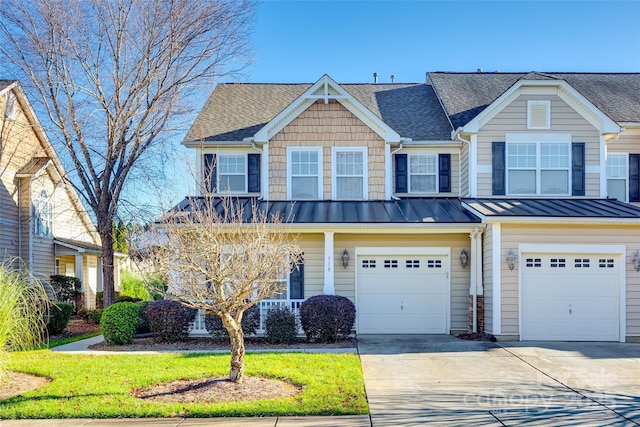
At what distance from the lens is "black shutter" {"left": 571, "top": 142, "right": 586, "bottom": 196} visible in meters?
15.8

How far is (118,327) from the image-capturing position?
1283 cm

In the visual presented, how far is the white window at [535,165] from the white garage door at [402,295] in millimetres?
3087

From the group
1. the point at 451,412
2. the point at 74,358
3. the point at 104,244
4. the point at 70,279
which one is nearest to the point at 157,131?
the point at 104,244

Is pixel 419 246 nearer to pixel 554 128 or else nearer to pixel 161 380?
pixel 554 128

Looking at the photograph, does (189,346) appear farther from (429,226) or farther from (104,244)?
(104,244)

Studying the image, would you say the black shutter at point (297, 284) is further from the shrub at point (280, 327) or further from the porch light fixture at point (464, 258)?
the porch light fixture at point (464, 258)

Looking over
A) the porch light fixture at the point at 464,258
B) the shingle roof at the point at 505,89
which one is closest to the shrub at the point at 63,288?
the porch light fixture at the point at 464,258

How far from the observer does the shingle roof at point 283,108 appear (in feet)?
56.3

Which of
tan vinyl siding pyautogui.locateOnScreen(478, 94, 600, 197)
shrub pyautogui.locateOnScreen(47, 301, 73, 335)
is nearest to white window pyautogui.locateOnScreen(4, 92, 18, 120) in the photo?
shrub pyautogui.locateOnScreen(47, 301, 73, 335)

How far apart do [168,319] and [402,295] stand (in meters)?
6.01

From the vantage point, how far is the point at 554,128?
15828 mm

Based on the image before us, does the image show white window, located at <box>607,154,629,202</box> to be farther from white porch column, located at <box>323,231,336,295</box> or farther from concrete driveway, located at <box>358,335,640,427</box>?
white porch column, located at <box>323,231,336,295</box>

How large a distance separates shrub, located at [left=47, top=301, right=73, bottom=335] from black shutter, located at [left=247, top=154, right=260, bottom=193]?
597 centimetres

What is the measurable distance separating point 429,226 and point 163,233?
7057mm
